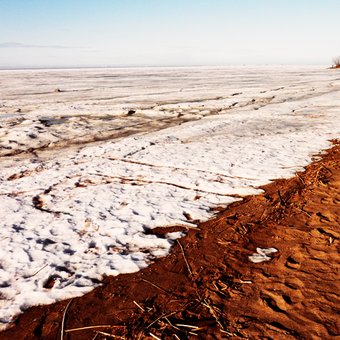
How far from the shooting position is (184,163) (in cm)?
Answer: 495

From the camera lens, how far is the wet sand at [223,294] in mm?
1806

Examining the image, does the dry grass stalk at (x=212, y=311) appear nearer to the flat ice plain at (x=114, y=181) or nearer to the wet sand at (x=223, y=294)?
the wet sand at (x=223, y=294)

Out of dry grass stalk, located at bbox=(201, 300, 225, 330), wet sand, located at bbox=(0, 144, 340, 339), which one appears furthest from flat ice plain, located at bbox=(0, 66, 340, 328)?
dry grass stalk, located at bbox=(201, 300, 225, 330)

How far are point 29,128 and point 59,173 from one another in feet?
12.5

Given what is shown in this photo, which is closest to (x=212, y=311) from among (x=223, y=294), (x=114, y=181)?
(x=223, y=294)

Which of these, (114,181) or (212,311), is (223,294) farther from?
(114,181)

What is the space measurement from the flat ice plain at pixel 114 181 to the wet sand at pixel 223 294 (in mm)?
177

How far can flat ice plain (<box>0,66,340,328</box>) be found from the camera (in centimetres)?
257

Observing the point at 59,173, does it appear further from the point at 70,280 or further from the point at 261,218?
the point at 261,218

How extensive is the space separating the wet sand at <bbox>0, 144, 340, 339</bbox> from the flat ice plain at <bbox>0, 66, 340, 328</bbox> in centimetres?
18

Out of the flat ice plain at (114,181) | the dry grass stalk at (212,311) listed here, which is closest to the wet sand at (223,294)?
the dry grass stalk at (212,311)

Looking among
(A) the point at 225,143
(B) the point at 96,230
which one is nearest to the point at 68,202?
(B) the point at 96,230

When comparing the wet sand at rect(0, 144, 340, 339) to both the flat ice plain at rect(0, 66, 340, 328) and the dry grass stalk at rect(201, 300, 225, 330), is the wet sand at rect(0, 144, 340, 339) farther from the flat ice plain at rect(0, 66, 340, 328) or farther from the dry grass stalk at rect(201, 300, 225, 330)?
the flat ice plain at rect(0, 66, 340, 328)

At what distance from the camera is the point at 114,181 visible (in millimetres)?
4352
